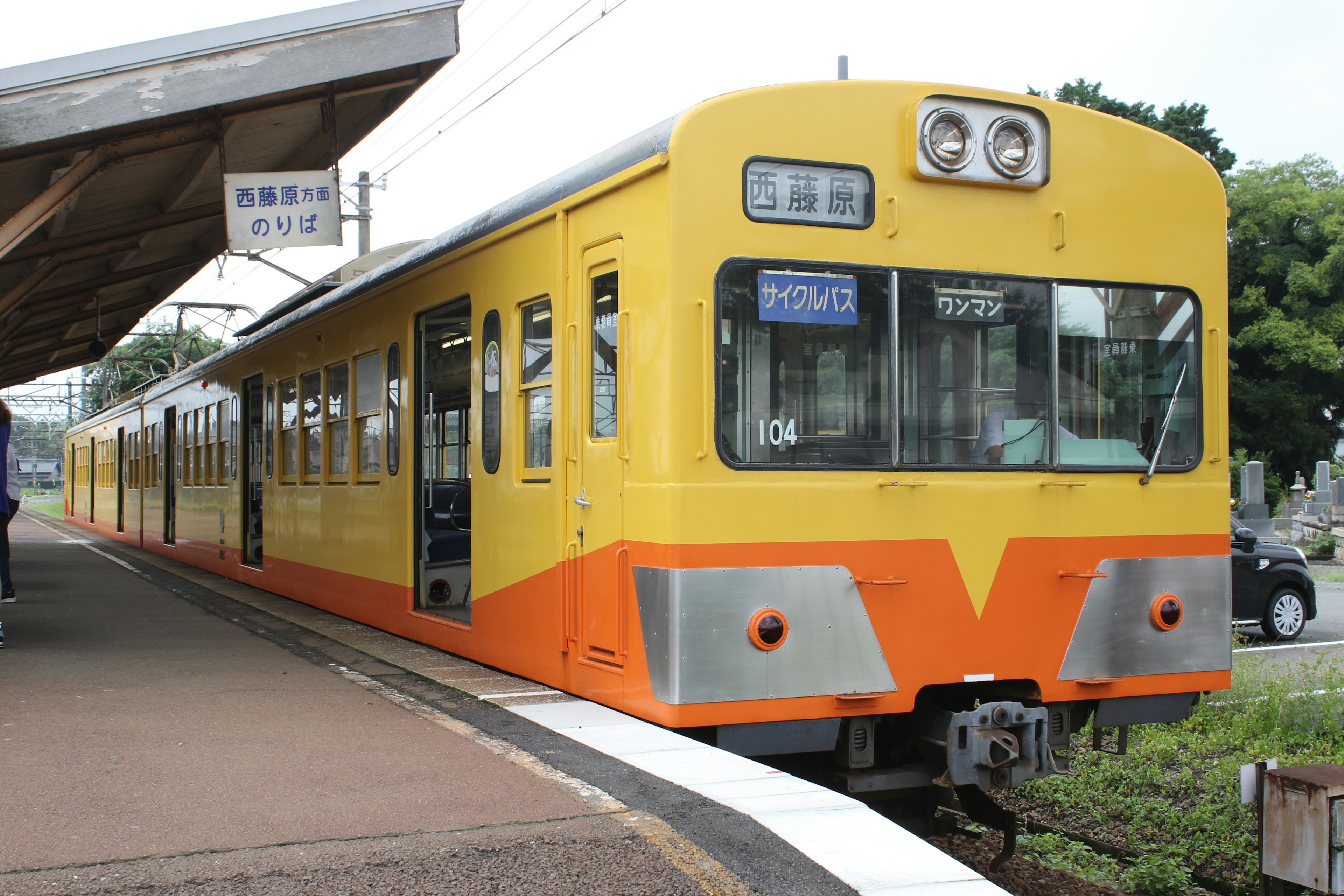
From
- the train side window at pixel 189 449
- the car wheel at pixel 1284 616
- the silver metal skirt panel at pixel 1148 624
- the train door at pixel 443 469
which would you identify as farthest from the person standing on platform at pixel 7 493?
the car wheel at pixel 1284 616

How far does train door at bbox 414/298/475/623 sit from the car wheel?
794 centimetres

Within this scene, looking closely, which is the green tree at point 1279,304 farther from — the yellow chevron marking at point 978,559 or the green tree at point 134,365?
the yellow chevron marking at point 978,559

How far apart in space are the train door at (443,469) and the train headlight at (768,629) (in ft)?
10.6

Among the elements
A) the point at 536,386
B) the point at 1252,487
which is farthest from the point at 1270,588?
the point at 1252,487

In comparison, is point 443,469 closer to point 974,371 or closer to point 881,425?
point 881,425

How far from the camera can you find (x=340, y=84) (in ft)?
29.1

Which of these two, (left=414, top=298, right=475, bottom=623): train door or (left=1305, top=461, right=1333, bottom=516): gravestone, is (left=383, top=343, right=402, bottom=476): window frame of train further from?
(left=1305, top=461, right=1333, bottom=516): gravestone

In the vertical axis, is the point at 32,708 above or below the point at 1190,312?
below

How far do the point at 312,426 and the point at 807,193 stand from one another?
6.54m

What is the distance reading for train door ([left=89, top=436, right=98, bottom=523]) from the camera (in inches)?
1141

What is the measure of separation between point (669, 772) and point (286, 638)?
516 centimetres

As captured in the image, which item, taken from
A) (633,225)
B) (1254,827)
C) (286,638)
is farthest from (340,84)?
(1254,827)

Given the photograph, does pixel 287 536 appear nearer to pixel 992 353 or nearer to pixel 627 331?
pixel 627 331

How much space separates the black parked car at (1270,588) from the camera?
11.6 meters
